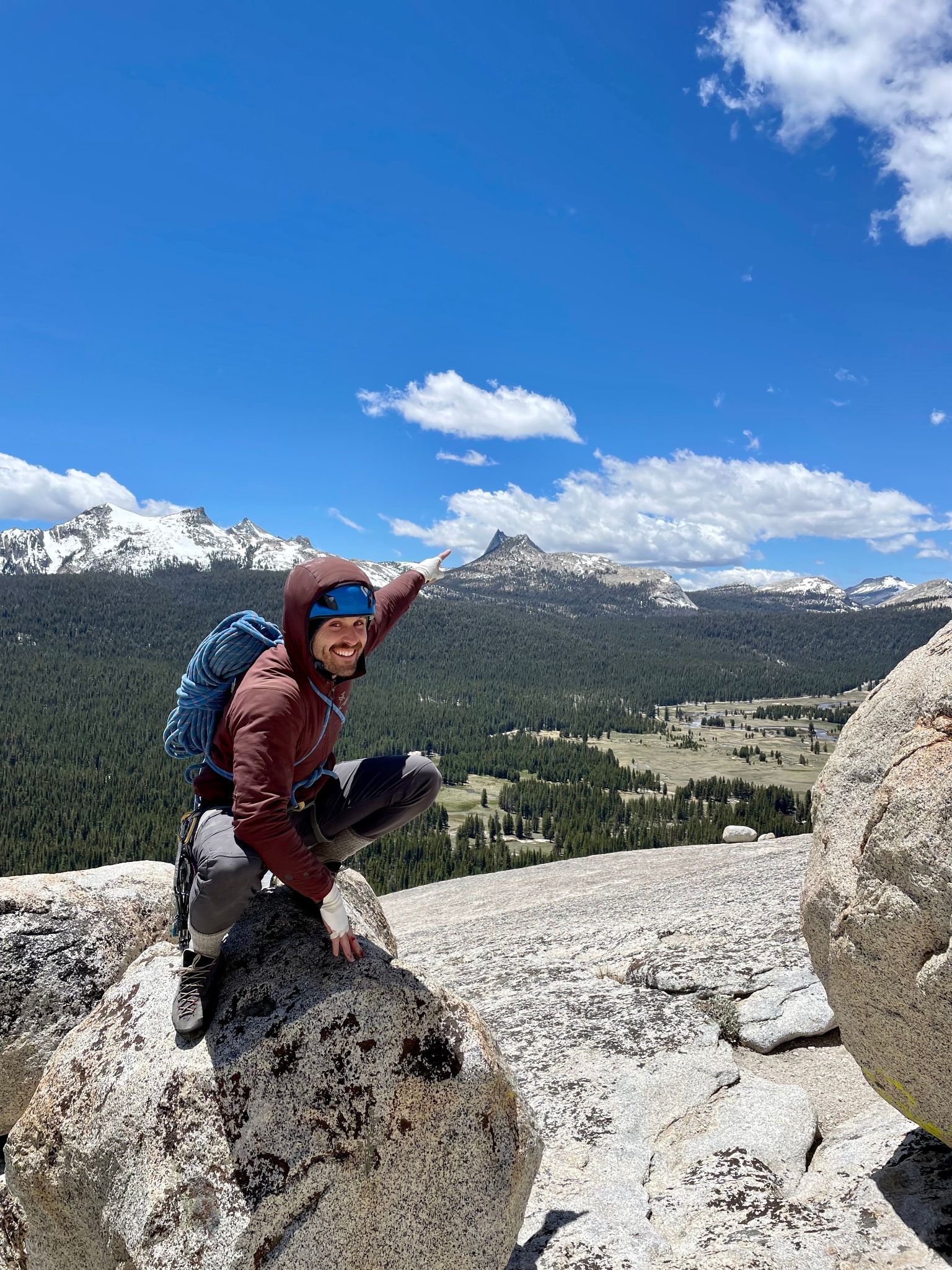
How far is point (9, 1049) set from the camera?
7535mm

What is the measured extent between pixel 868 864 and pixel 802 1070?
502 cm

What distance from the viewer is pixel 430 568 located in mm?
7934

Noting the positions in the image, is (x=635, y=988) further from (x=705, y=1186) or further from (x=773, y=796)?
(x=773, y=796)

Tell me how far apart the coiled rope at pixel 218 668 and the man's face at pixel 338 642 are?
1.49 ft

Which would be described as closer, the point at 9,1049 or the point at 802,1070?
the point at 9,1049

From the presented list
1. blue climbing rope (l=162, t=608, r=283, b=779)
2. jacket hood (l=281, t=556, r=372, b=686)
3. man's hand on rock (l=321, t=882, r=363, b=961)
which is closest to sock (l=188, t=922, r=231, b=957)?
man's hand on rock (l=321, t=882, r=363, b=961)

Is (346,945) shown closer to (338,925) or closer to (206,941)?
(338,925)

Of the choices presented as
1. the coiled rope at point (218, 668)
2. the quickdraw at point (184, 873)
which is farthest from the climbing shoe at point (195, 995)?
the coiled rope at point (218, 668)

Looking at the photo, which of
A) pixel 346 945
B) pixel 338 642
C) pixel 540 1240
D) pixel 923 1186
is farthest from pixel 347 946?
pixel 923 1186

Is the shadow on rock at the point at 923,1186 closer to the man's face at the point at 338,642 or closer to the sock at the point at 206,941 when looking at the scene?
the sock at the point at 206,941

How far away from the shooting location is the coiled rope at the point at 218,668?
17.7 ft

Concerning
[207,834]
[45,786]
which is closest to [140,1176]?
[207,834]

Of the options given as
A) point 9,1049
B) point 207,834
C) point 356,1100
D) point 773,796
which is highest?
point 207,834

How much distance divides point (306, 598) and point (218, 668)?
0.94 m
